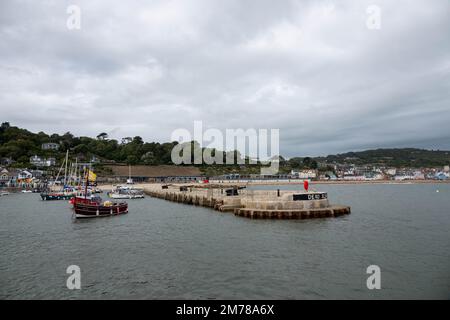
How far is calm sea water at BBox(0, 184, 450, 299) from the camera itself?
15125 mm

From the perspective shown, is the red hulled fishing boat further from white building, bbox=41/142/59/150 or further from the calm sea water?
white building, bbox=41/142/59/150

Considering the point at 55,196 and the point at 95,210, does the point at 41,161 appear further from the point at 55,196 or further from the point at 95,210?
the point at 95,210

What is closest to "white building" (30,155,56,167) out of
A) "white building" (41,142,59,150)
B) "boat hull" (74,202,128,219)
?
"white building" (41,142,59,150)

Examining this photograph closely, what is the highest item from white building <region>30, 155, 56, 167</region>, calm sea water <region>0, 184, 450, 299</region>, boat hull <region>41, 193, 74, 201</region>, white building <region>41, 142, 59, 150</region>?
white building <region>41, 142, 59, 150</region>

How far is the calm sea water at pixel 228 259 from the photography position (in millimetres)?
15125

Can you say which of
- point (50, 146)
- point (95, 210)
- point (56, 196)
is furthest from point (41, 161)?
point (95, 210)

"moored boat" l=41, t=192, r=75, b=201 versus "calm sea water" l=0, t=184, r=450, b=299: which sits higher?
"moored boat" l=41, t=192, r=75, b=201

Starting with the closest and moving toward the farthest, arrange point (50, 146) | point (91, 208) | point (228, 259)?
1. point (228, 259)
2. point (91, 208)
3. point (50, 146)

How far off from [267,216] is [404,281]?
1940 cm

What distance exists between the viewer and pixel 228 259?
1995 cm

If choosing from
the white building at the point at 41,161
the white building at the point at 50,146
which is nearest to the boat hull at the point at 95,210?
the white building at the point at 41,161

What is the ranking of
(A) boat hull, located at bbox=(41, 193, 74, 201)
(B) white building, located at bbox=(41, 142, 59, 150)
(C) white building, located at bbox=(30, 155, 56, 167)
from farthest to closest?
1. (B) white building, located at bbox=(41, 142, 59, 150)
2. (C) white building, located at bbox=(30, 155, 56, 167)
3. (A) boat hull, located at bbox=(41, 193, 74, 201)
